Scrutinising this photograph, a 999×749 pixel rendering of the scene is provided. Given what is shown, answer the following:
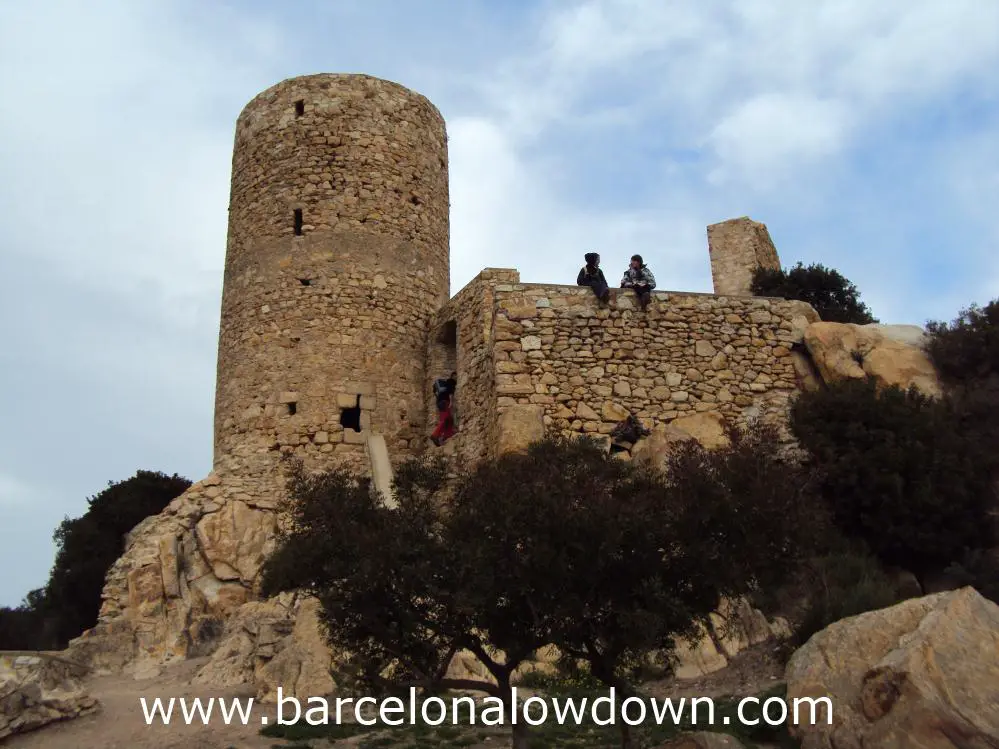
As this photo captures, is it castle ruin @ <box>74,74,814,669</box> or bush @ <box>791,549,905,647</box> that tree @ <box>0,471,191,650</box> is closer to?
castle ruin @ <box>74,74,814,669</box>

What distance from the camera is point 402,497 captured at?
7836 millimetres

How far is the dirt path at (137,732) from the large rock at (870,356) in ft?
29.5

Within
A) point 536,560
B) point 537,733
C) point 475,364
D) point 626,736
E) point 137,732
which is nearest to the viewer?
point 536,560

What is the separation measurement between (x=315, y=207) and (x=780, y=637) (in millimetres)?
9796

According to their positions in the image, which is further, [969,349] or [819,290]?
[819,290]

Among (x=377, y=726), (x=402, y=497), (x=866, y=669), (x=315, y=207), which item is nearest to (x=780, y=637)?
(x=866, y=669)

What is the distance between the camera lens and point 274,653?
37.8 feet

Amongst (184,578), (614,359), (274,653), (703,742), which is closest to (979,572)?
(614,359)

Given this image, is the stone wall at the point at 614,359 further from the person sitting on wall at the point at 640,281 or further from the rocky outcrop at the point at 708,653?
the rocky outcrop at the point at 708,653

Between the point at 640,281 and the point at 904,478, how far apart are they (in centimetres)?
454

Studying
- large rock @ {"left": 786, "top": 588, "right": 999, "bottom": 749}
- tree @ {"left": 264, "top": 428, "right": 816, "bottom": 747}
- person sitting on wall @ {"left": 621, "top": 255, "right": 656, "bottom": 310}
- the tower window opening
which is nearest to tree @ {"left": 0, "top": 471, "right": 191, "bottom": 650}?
the tower window opening

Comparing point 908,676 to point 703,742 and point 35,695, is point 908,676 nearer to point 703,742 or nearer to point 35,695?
point 703,742

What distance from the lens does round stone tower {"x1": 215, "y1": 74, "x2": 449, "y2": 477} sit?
1459cm

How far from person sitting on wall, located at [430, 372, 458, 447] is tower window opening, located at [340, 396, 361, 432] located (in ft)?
3.91
